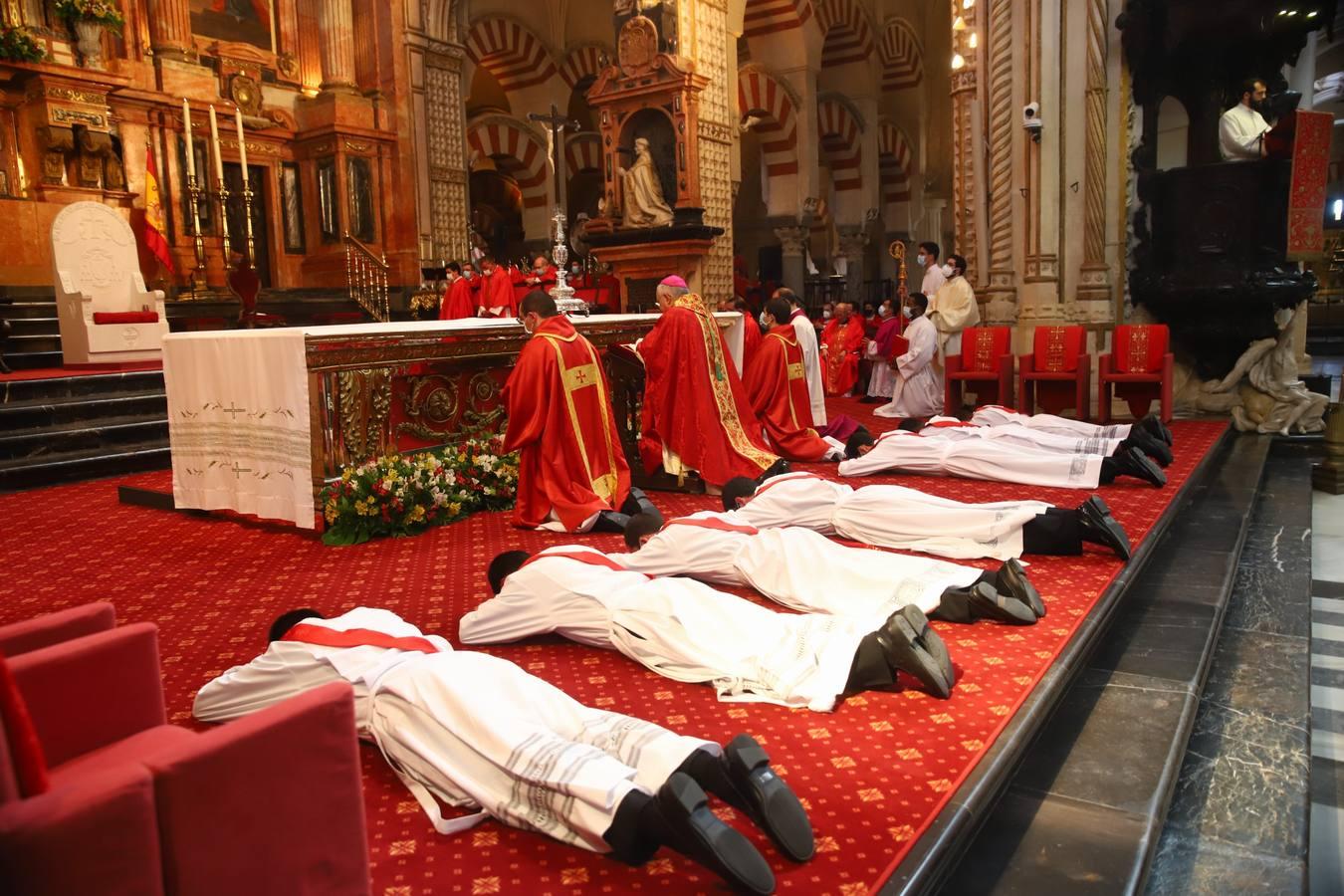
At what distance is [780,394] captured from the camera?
733cm

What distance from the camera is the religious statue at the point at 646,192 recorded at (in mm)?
12930

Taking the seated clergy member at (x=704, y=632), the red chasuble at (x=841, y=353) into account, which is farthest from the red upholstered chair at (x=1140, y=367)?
the seated clergy member at (x=704, y=632)

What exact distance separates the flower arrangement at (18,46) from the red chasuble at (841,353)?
923cm

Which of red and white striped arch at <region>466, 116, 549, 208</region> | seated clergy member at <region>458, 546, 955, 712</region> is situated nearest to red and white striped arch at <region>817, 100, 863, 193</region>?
red and white striped arch at <region>466, 116, 549, 208</region>

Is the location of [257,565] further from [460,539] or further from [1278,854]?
[1278,854]

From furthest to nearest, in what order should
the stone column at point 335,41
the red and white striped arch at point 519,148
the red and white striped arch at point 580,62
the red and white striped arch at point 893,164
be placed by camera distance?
the red and white striped arch at point 893,164
the red and white striped arch at point 519,148
the red and white striped arch at point 580,62
the stone column at point 335,41

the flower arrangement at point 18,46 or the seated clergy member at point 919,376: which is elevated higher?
the flower arrangement at point 18,46

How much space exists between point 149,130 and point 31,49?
79.5 inches

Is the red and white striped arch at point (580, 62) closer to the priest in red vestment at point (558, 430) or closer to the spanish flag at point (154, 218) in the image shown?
the spanish flag at point (154, 218)

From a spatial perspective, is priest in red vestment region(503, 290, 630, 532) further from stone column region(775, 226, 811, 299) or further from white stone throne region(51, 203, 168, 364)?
stone column region(775, 226, 811, 299)

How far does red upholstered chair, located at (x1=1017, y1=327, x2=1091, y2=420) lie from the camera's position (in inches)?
320

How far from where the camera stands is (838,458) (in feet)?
23.5

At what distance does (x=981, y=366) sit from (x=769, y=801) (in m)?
7.33

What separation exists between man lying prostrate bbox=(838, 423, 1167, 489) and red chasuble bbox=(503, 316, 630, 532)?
1.83m
